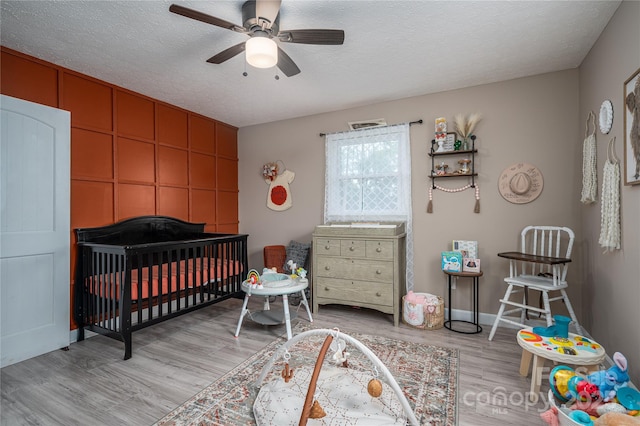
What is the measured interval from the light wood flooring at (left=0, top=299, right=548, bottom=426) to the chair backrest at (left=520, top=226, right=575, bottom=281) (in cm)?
67

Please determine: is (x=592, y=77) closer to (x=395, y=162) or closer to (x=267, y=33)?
(x=395, y=162)

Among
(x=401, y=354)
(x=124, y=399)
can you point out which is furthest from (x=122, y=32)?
(x=401, y=354)

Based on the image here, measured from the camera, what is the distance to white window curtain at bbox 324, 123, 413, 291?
3473mm

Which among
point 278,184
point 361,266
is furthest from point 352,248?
point 278,184

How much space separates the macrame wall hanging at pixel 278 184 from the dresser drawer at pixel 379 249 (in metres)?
1.52

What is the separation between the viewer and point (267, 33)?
1960 millimetres

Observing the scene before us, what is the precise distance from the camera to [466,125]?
3123mm

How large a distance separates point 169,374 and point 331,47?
2.73m

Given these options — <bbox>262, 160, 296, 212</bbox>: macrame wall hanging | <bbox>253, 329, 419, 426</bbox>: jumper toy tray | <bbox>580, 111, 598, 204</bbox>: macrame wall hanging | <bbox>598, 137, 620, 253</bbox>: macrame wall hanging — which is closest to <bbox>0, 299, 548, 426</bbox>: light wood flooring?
<bbox>253, 329, 419, 426</bbox>: jumper toy tray

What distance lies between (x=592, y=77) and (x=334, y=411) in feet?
10.3

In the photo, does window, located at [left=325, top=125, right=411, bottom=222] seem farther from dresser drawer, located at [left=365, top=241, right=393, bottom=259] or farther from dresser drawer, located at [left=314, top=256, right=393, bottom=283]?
dresser drawer, located at [left=314, top=256, right=393, bottom=283]

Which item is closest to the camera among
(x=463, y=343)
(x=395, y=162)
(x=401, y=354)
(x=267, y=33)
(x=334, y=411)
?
(x=334, y=411)

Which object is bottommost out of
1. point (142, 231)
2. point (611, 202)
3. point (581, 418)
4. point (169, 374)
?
point (169, 374)

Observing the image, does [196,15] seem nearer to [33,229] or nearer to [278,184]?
[33,229]
